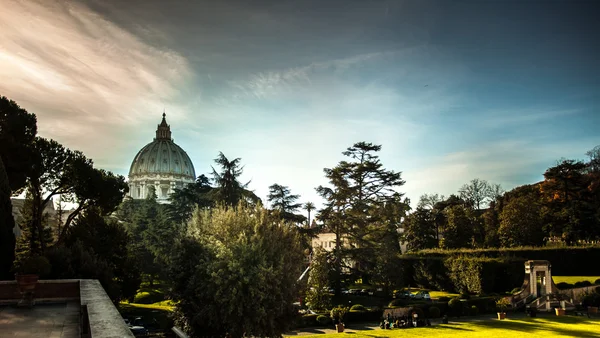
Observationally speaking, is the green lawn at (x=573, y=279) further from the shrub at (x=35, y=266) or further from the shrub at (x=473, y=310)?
the shrub at (x=35, y=266)

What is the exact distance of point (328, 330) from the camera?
104ft

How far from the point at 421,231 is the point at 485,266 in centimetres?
2112

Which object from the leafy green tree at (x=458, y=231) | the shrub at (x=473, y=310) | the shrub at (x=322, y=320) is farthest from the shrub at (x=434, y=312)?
the leafy green tree at (x=458, y=231)

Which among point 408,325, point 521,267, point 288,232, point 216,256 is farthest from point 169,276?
point 521,267

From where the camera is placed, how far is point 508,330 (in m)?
29.2

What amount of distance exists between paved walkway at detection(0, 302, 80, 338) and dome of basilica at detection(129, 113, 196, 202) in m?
148

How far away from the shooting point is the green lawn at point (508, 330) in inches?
1090

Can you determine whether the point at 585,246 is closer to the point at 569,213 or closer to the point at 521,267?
the point at 569,213

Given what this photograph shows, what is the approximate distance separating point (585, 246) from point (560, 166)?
514 inches

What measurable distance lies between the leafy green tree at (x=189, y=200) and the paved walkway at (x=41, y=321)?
32267 mm

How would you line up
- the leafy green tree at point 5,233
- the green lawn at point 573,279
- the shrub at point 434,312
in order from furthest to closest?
1. the green lawn at point 573,279
2. the shrub at point 434,312
3. the leafy green tree at point 5,233

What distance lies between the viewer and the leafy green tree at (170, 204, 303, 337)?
17.6 m

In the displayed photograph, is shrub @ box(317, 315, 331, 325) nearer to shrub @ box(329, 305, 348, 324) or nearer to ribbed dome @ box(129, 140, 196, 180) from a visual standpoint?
shrub @ box(329, 305, 348, 324)

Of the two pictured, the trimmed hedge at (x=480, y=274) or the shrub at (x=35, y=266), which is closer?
the shrub at (x=35, y=266)
